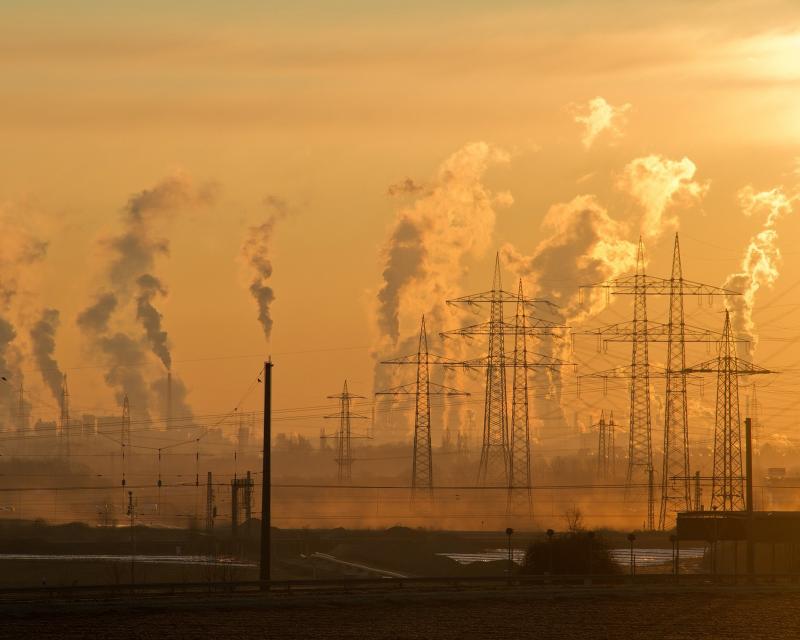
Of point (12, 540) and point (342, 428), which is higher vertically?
point (342, 428)

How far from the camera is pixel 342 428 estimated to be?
545 feet

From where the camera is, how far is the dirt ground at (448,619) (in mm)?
43375

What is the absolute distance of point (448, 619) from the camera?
4819 centimetres

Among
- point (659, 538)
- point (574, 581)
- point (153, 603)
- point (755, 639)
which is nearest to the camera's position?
point (755, 639)

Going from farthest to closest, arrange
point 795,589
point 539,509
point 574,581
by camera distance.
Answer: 1. point 539,509
2. point 574,581
3. point 795,589

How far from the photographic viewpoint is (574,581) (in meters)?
70.8

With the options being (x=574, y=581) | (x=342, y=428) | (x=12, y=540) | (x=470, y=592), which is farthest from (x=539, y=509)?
(x=470, y=592)

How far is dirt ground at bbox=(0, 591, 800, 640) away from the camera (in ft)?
142

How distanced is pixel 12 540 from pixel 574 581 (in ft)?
236

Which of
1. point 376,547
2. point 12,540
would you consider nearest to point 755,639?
point 376,547

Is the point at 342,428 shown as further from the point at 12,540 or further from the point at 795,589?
the point at 795,589

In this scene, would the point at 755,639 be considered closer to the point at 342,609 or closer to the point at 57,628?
the point at 342,609

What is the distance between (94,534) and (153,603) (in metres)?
99.2

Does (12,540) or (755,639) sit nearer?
(755,639)
